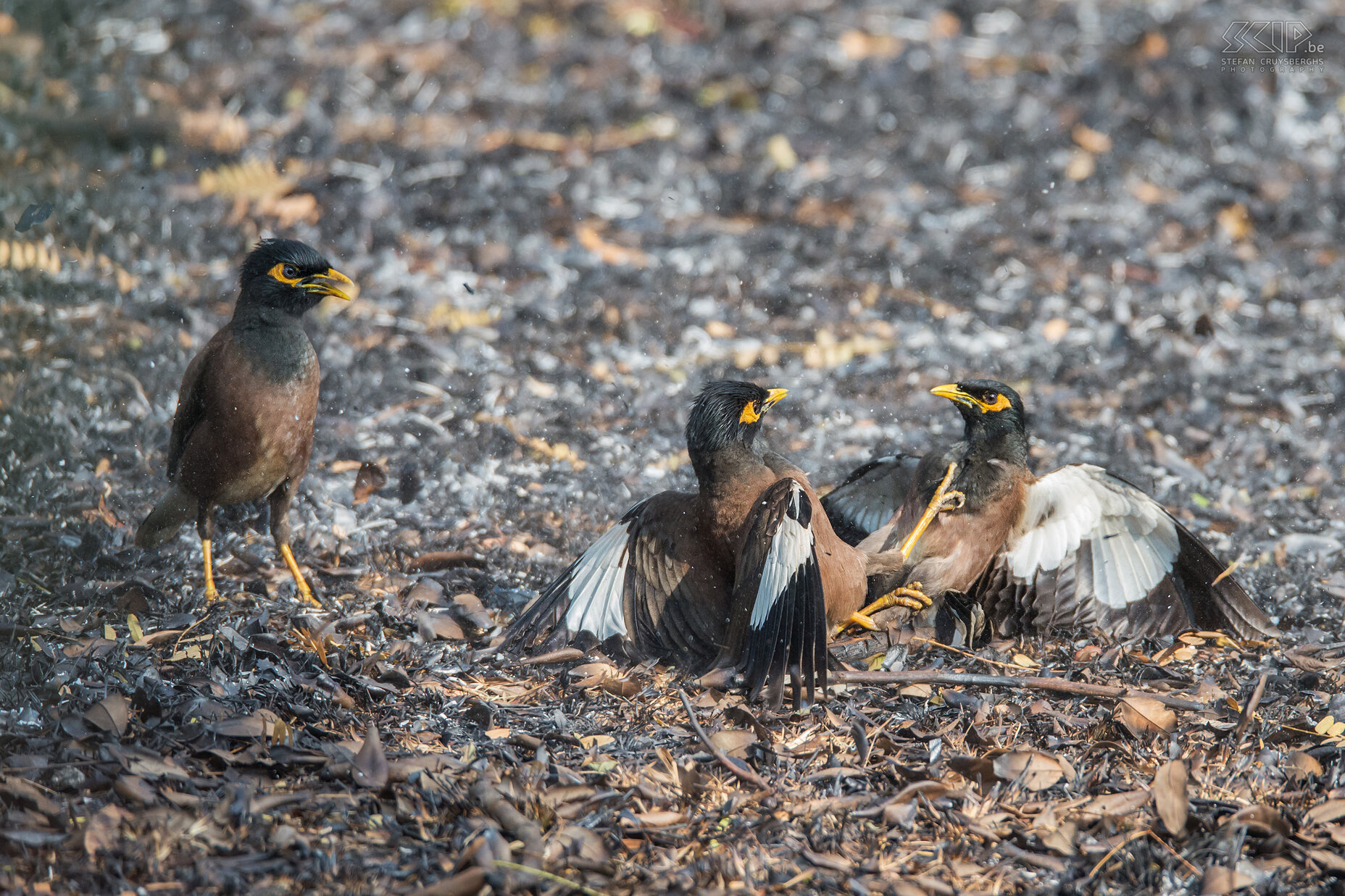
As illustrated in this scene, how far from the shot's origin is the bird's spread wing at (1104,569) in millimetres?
4547

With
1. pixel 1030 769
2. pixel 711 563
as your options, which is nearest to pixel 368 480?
pixel 711 563

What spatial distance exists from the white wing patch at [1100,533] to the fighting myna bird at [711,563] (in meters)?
0.87

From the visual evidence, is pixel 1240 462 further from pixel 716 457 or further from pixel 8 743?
pixel 8 743

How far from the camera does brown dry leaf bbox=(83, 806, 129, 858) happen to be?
2.85 metres

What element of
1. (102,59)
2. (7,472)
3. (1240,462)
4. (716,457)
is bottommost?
(7,472)

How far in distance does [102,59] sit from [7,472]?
15.1 ft

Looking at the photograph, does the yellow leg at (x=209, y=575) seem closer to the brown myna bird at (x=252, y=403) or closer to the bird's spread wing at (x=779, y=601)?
the brown myna bird at (x=252, y=403)

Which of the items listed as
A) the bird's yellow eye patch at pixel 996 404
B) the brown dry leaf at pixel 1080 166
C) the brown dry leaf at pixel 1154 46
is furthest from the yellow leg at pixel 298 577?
the brown dry leaf at pixel 1154 46

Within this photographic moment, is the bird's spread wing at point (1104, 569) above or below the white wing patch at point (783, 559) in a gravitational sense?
below

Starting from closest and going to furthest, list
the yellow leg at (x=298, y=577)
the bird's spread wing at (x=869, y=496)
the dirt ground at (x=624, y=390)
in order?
the dirt ground at (x=624, y=390), the yellow leg at (x=298, y=577), the bird's spread wing at (x=869, y=496)

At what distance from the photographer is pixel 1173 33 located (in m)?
8.89

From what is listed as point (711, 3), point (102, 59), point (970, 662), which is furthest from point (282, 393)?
point (711, 3)

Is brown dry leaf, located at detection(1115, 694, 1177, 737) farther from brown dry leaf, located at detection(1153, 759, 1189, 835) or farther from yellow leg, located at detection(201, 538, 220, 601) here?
yellow leg, located at detection(201, 538, 220, 601)

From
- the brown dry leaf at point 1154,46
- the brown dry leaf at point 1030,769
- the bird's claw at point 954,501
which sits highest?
the brown dry leaf at point 1154,46
